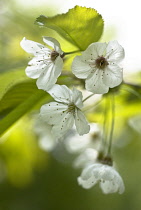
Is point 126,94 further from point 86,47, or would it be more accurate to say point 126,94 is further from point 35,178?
point 35,178

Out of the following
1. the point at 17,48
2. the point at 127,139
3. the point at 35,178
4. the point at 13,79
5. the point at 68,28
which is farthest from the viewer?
the point at 35,178

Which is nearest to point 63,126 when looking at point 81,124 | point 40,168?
point 81,124

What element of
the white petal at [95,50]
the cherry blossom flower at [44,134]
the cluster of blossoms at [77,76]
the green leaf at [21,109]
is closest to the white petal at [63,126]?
the cluster of blossoms at [77,76]

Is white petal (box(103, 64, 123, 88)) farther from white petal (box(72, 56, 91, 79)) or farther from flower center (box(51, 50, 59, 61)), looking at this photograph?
flower center (box(51, 50, 59, 61))

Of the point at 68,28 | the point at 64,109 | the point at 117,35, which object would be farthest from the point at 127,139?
the point at 68,28

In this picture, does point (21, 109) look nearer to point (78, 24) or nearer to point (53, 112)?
point (53, 112)
